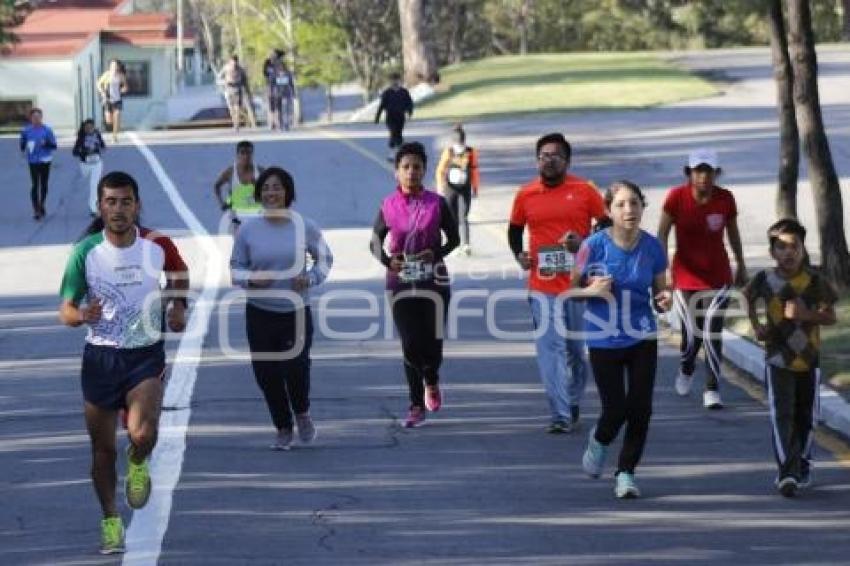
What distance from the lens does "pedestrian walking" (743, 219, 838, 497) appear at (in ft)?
36.1

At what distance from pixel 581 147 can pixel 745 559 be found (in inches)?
1185

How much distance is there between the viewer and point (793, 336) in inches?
436

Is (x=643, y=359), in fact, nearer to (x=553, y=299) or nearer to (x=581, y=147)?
(x=553, y=299)

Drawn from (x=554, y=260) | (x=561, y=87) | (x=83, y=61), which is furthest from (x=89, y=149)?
(x=83, y=61)

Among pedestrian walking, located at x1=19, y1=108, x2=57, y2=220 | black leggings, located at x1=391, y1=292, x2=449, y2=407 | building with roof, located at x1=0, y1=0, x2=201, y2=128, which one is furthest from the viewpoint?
building with roof, located at x1=0, y1=0, x2=201, y2=128

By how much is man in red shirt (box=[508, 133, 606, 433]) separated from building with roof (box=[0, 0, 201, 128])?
197 feet

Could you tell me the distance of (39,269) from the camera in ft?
87.0

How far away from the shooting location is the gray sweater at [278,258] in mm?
12320

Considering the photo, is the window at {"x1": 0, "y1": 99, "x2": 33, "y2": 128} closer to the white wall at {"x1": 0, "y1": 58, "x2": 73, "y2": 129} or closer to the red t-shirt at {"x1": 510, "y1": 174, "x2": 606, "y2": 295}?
the white wall at {"x1": 0, "y1": 58, "x2": 73, "y2": 129}

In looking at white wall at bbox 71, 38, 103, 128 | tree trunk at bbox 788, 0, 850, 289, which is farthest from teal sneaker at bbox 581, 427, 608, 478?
white wall at bbox 71, 38, 103, 128

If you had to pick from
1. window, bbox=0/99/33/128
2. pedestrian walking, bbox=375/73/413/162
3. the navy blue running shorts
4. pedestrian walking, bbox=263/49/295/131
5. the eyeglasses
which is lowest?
the navy blue running shorts

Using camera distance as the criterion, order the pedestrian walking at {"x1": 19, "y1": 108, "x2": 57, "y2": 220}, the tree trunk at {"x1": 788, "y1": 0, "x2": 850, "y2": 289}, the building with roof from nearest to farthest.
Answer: the tree trunk at {"x1": 788, "y1": 0, "x2": 850, "y2": 289} → the pedestrian walking at {"x1": 19, "y1": 108, "x2": 57, "y2": 220} → the building with roof

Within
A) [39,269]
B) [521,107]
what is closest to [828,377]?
[39,269]

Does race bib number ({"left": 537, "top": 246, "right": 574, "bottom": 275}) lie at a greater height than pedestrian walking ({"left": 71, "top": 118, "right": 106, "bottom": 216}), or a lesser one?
lesser
